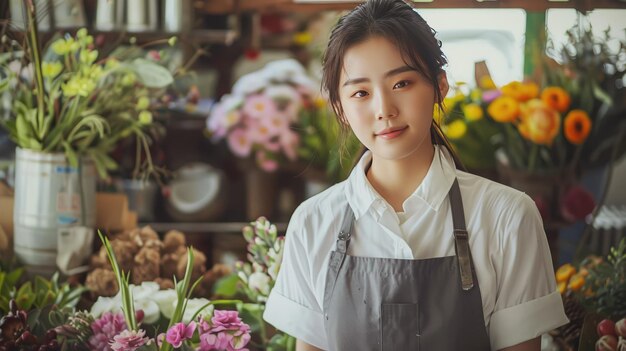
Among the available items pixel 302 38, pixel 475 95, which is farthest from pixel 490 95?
pixel 302 38

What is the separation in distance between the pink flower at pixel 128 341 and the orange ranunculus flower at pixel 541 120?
119 cm

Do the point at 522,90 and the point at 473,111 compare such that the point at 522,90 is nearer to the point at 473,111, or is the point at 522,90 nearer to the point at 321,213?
the point at 473,111

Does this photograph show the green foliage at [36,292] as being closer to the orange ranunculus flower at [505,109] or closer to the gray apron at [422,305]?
the gray apron at [422,305]

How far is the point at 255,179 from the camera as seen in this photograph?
3.23 metres

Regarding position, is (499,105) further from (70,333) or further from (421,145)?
(70,333)

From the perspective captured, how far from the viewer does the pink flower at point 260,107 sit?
3.02 metres

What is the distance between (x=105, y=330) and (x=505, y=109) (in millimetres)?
1200

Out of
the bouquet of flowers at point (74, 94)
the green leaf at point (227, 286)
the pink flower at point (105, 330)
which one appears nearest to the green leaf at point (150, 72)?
the bouquet of flowers at point (74, 94)

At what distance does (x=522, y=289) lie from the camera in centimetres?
145

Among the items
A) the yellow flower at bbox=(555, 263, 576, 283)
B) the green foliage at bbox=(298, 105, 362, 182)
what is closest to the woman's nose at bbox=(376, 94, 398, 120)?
the yellow flower at bbox=(555, 263, 576, 283)

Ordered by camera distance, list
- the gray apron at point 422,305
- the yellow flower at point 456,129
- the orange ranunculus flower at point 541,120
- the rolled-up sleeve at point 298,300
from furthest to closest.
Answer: the yellow flower at point 456,129 < the orange ranunculus flower at point 541,120 < the rolled-up sleeve at point 298,300 < the gray apron at point 422,305

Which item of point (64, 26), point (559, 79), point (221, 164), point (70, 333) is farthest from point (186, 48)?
point (70, 333)

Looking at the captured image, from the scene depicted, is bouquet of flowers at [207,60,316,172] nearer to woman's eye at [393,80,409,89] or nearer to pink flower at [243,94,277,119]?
pink flower at [243,94,277,119]

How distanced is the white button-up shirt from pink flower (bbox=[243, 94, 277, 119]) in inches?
56.1
